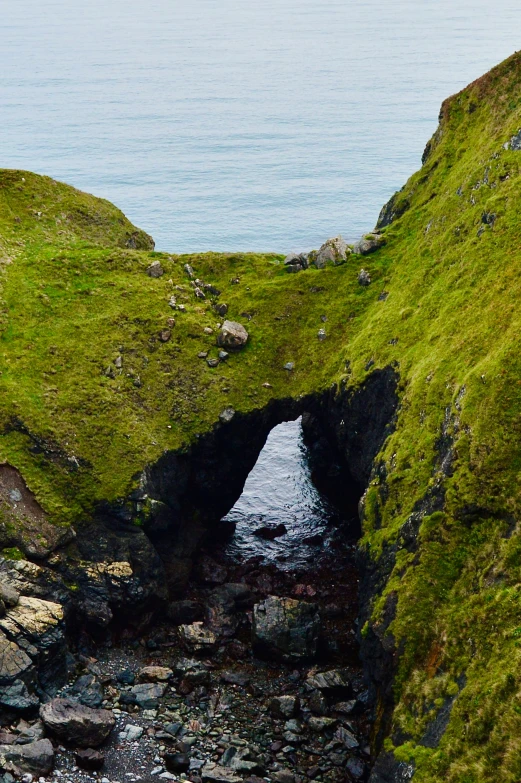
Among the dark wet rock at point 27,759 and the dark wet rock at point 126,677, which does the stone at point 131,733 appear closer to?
the dark wet rock at point 126,677

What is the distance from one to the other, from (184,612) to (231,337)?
19.5 metres

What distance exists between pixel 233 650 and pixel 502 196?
31.8 meters

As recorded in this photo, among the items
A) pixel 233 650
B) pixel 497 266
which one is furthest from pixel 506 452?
pixel 233 650

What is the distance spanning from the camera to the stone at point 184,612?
48.0m

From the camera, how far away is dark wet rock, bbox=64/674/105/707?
39.9 m

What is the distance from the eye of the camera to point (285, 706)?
40.4 metres

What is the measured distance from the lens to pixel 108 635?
150ft

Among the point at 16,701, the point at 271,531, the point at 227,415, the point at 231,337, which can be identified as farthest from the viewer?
the point at 271,531

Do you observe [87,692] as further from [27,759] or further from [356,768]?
[356,768]

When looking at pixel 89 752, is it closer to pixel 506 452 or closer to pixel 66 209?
pixel 506 452

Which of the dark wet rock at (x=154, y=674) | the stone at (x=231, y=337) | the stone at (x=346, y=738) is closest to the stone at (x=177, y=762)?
the dark wet rock at (x=154, y=674)

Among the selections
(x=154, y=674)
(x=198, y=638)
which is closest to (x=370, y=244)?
(x=198, y=638)

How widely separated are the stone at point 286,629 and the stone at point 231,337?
19.0m

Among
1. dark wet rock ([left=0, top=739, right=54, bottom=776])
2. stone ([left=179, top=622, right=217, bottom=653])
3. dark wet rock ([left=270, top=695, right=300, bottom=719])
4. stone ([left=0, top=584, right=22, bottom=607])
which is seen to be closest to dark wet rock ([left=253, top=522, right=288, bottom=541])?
stone ([left=179, top=622, right=217, bottom=653])
